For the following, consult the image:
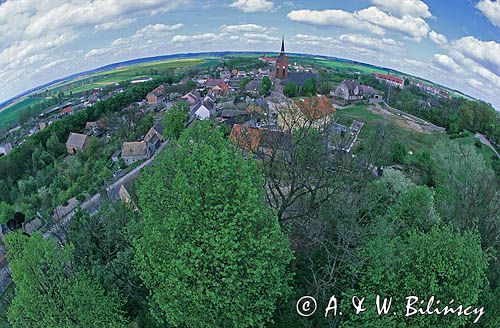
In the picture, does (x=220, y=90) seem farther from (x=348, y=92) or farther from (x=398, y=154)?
(x=398, y=154)

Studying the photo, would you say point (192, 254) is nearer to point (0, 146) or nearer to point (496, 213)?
point (496, 213)

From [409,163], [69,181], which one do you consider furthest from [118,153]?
[409,163]

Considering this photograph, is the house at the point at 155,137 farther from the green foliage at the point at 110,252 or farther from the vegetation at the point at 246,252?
the green foliage at the point at 110,252

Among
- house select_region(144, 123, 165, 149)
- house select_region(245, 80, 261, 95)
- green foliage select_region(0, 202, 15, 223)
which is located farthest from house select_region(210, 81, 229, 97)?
green foliage select_region(0, 202, 15, 223)

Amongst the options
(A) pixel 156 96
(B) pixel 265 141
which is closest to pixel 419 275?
(B) pixel 265 141
